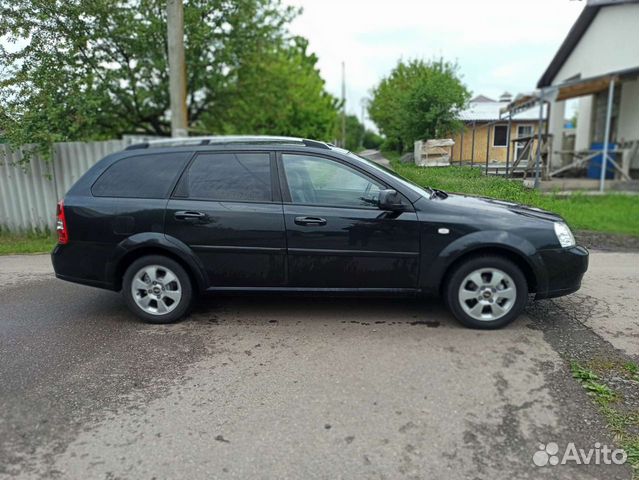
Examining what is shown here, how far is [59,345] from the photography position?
4.21 m

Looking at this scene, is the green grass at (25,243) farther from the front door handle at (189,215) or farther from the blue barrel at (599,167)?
the blue barrel at (599,167)

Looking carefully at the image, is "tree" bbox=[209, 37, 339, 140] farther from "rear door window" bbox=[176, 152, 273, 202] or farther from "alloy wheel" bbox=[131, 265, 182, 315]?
"alloy wheel" bbox=[131, 265, 182, 315]

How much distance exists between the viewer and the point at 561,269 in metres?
4.27

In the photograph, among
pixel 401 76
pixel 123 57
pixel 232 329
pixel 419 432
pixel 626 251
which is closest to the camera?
pixel 419 432

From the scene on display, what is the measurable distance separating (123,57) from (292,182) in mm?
8714

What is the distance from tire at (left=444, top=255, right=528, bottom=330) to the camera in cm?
427

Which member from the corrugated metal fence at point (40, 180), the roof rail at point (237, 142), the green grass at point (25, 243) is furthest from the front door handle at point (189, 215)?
the corrugated metal fence at point (40, 180)

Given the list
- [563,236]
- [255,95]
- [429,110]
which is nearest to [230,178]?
[563,236]

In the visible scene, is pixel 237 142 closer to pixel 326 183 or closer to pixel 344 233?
pixel 326 183

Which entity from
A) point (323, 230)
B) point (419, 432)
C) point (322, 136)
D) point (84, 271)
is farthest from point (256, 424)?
point (322, 136)

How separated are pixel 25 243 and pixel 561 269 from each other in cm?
889

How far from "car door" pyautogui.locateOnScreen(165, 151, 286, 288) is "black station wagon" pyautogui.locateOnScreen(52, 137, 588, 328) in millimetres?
10

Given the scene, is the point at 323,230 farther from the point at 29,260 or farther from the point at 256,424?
the point at 29,260

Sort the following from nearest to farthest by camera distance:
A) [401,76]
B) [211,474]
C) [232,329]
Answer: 1. [211,474]
2. [232,329]
3. [401,76]
